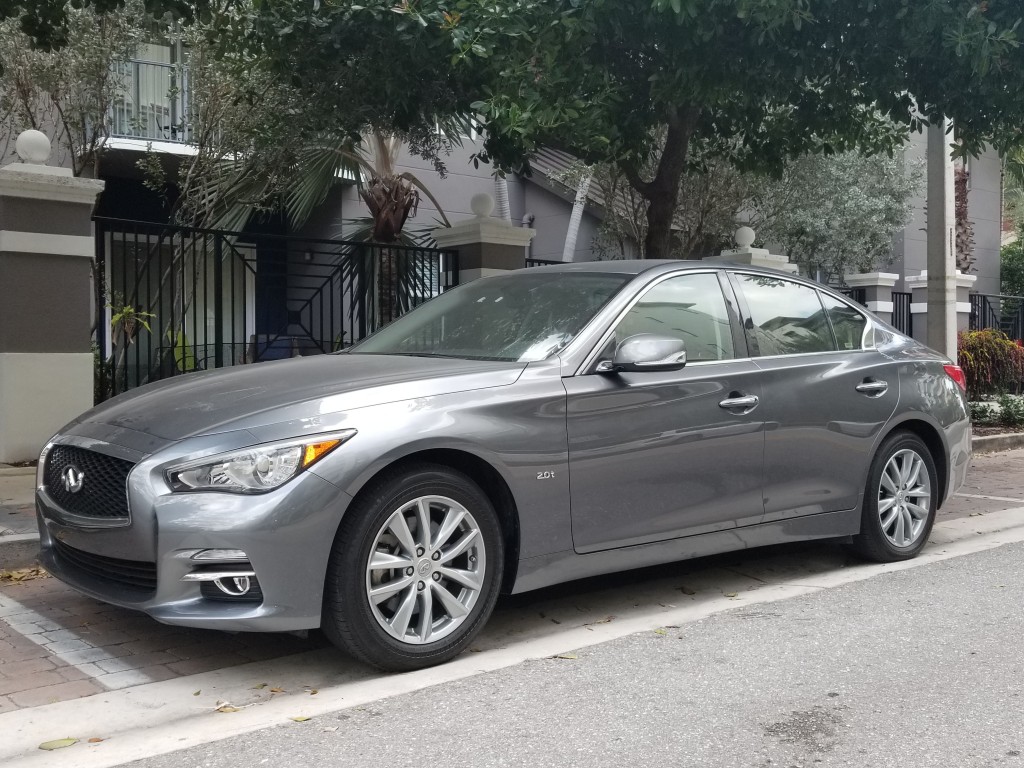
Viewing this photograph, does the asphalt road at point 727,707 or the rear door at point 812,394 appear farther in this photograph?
the rear door at point 812,394

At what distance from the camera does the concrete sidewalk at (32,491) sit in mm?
5711

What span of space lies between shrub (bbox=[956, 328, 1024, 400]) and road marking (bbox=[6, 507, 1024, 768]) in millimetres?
11063

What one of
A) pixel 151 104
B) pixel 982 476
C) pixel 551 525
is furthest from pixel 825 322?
pixel 151 104

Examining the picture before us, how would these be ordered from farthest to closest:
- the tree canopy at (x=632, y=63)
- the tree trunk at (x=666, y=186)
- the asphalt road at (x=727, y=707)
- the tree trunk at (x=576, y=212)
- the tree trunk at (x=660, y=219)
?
the tree trunk at (x=576, y=212) < the tree trunk at (x=660, y=219) < the tree trunk at (x=666, y=186) < the tree canopy at (x=632, y=63) < the asphalt road at (x=727, y=707)

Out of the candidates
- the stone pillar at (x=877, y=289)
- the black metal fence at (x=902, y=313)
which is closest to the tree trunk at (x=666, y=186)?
the stone pillar at (x=877, y=289)

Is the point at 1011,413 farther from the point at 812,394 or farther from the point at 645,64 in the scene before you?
the point at 812,394

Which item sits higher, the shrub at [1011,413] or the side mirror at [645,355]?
the side mirror at [645,355]

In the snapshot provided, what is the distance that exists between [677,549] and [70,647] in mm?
2614

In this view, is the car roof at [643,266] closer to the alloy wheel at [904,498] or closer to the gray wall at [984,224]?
the alloy wheel at [904,498]

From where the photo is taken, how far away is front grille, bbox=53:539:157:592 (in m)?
4.03

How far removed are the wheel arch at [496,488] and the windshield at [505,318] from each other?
23.0 inches

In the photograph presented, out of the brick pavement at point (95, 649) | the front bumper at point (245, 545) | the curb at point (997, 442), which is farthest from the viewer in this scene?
the curb at point (997, 442)

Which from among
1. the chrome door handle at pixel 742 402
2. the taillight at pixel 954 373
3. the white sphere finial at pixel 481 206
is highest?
the white sphere finial at pixel 481 206

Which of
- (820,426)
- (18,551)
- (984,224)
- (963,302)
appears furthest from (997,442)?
(984,224)
